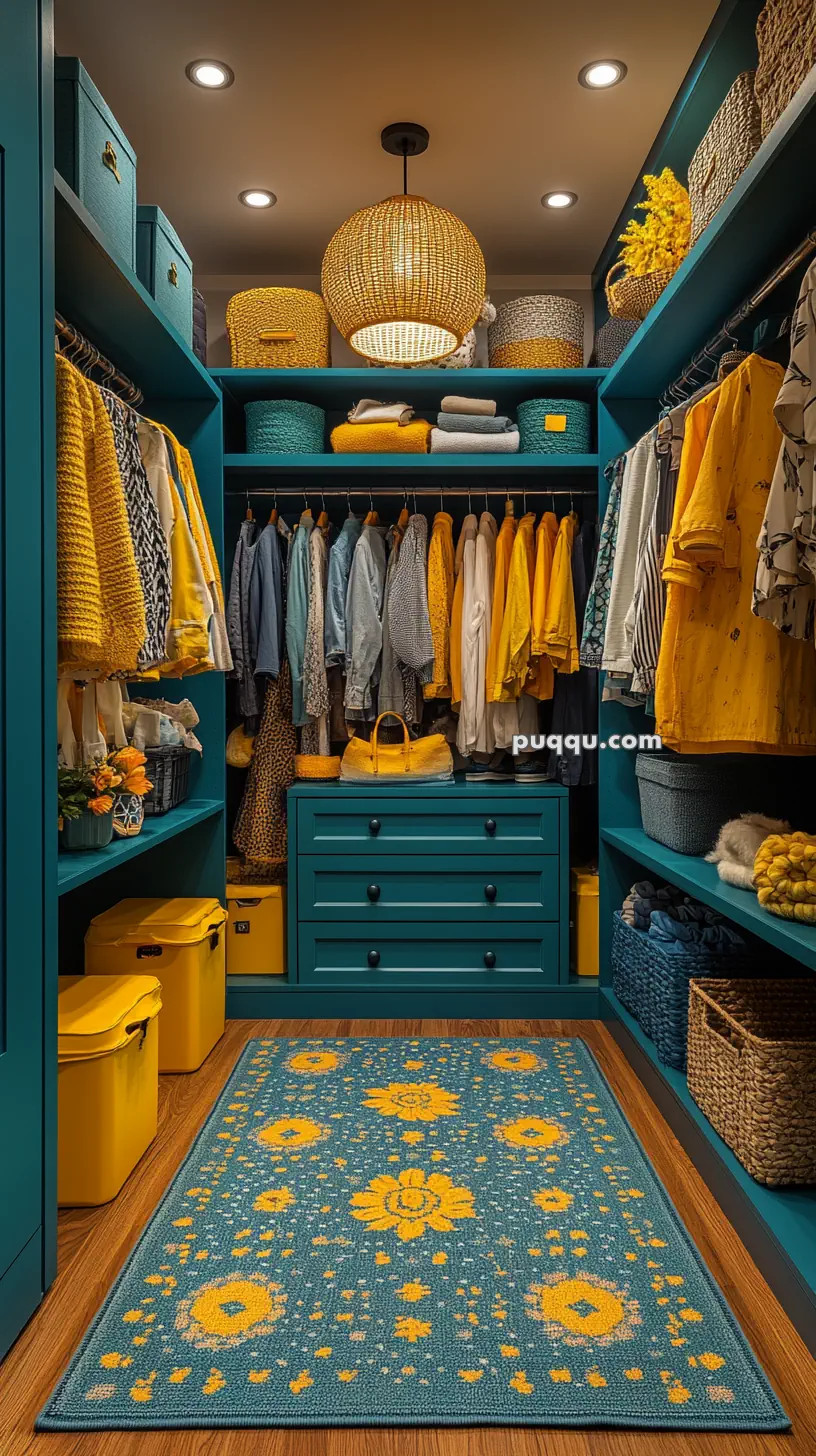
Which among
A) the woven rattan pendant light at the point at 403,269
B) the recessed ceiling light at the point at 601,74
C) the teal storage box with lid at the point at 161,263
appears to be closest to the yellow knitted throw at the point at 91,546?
the teal storage box with lid at the point at 161,263

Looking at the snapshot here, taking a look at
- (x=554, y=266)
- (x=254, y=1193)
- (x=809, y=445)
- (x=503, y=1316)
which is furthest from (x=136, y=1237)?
(x=554, y=266)

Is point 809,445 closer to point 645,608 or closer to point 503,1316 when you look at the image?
point 645,608

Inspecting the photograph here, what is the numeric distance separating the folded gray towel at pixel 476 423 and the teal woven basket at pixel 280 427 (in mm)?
495

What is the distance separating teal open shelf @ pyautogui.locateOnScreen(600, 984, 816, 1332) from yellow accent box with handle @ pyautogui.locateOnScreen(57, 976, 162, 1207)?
127cm

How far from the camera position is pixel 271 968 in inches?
133

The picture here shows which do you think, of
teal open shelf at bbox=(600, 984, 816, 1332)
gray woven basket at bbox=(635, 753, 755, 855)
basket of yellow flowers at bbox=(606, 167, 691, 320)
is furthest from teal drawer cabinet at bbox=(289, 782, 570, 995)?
basket of yellow flowers at bbox=(606, 167, 691, 320)

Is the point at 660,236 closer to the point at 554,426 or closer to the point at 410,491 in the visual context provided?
the point at 554,426

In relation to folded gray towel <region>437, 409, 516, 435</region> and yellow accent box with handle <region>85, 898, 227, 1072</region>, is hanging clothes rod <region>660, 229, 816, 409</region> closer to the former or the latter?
folded gray towel <region>437, 409, 516, 435</region>

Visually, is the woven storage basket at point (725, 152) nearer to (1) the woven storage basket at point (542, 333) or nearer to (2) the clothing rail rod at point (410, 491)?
(1) the woven storage basket at point (542, 333)

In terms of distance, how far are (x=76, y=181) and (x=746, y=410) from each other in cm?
147

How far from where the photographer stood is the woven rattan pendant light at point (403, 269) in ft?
8.57

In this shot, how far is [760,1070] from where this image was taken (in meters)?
1.83

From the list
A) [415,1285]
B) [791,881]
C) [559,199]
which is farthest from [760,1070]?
[559,199]

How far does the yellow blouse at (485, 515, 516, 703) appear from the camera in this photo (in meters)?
3.37
